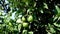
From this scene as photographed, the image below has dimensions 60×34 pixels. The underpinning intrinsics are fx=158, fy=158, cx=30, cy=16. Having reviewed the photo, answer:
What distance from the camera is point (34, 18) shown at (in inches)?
78.0

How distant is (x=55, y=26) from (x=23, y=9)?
0.46 meters

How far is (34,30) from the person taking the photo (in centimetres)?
203

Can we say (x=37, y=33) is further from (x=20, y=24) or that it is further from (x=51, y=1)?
(x=51, y=1)

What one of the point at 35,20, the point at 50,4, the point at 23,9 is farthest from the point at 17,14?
the point at 50,4

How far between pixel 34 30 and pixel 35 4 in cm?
34

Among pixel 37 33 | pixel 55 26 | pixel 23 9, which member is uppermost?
pixel 23 9

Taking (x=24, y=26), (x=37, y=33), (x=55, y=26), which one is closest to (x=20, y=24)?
(x=24, y=26)

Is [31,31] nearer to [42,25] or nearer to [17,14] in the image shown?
[42,25]

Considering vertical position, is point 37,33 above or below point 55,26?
below

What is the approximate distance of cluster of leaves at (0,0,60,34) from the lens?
1940 millimetres

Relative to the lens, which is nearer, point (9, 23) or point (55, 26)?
point (55, 26)

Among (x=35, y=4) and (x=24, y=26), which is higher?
(x=35, y=4)

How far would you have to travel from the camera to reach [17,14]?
2.12m

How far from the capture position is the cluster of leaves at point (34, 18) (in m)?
1.94
